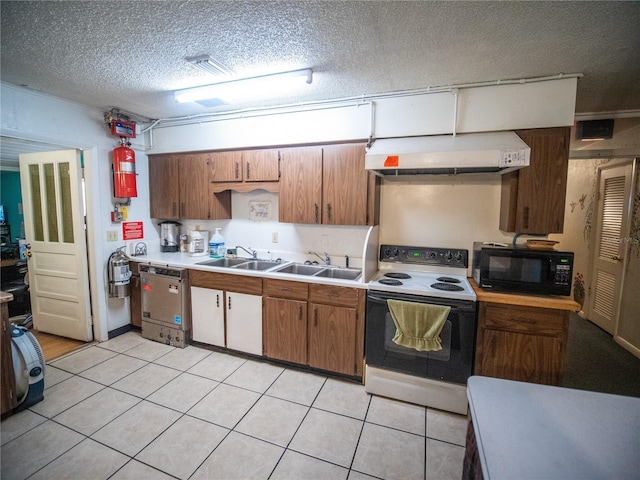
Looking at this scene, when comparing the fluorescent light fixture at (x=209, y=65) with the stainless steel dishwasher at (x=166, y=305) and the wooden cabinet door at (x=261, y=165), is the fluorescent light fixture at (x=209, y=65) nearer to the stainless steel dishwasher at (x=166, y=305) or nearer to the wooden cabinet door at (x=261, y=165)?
the wooden cabinet door at (x=261, y=165)

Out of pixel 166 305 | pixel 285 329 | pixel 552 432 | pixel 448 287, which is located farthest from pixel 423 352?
pixel 166 305

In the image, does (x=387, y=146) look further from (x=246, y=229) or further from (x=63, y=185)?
(x=63, y=185)

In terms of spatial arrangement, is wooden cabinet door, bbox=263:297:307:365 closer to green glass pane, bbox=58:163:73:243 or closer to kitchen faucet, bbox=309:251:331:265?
kitchen faucet, bbox=309:251:331:265

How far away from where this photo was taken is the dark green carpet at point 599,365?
2.49 metres

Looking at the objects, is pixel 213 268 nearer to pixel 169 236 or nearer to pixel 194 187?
pixel 194 187

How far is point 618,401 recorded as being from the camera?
0.96 meters

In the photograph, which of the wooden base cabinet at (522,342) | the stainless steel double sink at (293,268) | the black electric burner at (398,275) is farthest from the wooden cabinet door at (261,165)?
the wooden base cabinet at (522,342)

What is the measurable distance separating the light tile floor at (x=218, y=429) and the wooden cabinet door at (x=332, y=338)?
16 cm

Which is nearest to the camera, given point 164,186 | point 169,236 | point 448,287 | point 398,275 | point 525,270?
point 525,270

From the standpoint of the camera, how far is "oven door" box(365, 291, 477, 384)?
2.07 meters

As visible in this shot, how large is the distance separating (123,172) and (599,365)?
16.6ft

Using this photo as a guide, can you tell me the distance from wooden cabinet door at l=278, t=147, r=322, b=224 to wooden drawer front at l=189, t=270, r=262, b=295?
0.67m

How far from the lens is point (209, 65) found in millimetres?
2029

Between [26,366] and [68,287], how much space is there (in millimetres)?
1279
